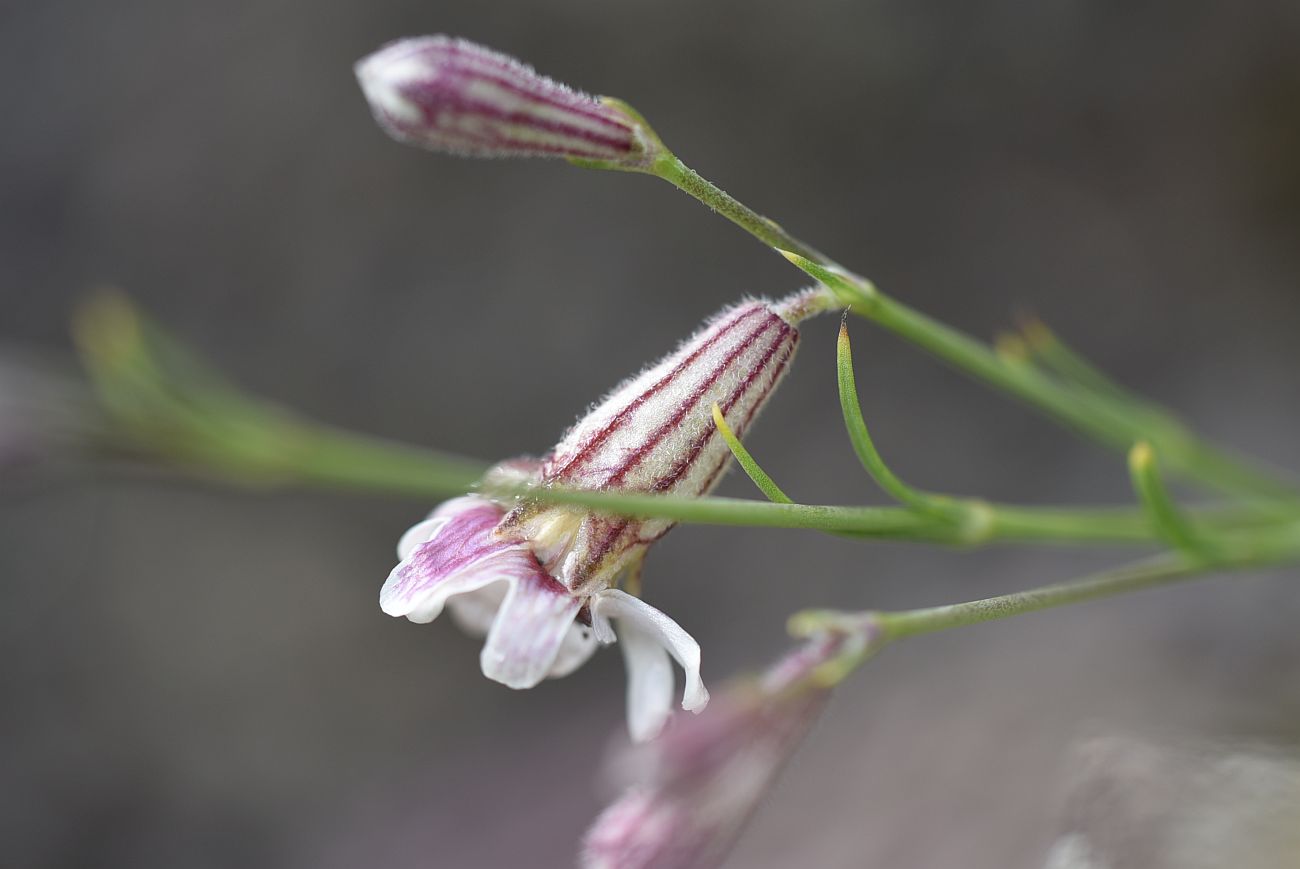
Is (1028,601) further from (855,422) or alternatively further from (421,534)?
(421,534)

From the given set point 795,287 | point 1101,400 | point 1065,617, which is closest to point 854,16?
point 795,287

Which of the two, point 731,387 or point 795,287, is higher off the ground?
point 795,287

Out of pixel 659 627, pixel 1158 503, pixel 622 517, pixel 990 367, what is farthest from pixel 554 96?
pixel 1158 503

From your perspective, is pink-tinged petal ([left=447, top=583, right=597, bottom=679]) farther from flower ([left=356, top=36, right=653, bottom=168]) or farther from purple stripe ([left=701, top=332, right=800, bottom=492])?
flower ([left=356, top=36, right=653, bottom=168])

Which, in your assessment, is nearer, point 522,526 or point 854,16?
point 522,526

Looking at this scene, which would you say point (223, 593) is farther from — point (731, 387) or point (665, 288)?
point (731, 387)

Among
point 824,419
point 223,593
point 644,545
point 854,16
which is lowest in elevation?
point 644,545
